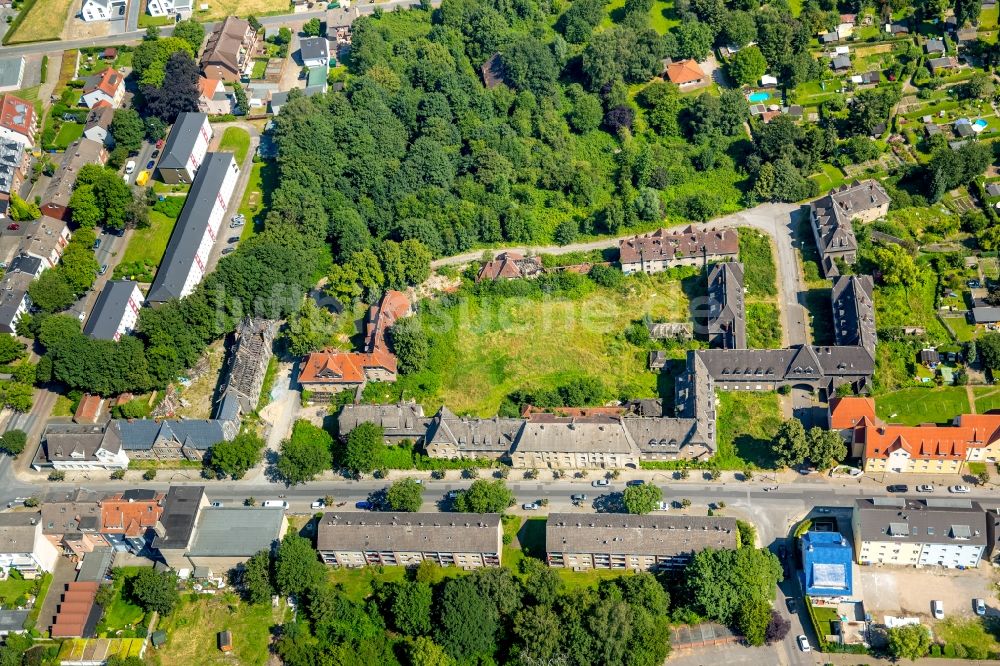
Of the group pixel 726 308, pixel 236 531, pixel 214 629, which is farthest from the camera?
pixel 726 308

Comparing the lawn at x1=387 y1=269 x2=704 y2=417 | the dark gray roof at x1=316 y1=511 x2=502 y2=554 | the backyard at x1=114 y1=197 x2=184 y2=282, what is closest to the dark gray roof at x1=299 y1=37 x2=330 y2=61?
the backyard at x1=114 y1=197 x2=184 y2=282

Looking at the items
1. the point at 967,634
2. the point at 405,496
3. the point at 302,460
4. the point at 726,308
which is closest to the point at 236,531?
the point at 302,460

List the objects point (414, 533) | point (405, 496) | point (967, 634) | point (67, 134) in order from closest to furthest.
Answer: point (967, 634) → point (414, 533) → point (405, 496) → point (67, 134)

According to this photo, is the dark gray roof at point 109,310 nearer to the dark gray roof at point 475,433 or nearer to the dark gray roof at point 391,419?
the dark gray roof at point 391,419

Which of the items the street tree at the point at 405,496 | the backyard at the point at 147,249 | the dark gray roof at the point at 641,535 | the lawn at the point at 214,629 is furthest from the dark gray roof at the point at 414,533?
the backyard at the point at 147,249

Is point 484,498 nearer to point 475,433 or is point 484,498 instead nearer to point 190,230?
point 475,433

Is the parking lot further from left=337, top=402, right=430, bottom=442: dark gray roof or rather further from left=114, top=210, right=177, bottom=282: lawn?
left=114, top=210, right=177, bottom=282: lawn

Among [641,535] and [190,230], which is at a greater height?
[190,230]
